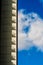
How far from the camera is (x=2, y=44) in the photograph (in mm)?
2656

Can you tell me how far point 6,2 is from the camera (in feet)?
8.91

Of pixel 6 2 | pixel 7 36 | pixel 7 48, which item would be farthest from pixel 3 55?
pixel 6 2

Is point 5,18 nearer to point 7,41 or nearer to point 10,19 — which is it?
point 10,19

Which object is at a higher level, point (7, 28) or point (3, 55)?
point (7, 28)

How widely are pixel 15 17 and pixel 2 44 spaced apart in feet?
1.51

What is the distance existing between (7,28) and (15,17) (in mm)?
210

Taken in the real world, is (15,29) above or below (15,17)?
below

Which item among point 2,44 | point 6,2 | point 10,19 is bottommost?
point 2,44

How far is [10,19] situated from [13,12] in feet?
0.39

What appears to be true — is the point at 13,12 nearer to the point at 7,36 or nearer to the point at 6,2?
the point at 6,2

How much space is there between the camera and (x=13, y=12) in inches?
105

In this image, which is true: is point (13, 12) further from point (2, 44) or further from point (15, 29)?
point (2, 44)

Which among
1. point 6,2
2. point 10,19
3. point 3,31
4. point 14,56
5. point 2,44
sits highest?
point 6,2

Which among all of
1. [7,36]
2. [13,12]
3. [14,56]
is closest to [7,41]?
[7,36]
